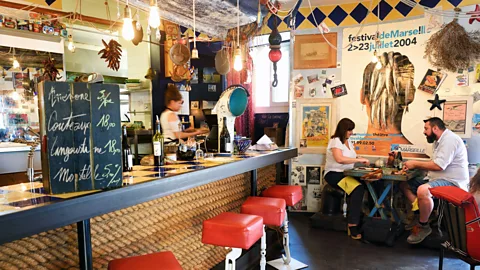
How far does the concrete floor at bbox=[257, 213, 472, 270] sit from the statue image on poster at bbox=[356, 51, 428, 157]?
1312 mm

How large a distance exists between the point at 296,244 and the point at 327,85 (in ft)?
7.76

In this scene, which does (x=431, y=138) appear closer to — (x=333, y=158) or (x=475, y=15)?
(x=333, y=158)

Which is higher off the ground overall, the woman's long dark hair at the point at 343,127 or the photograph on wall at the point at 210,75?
the photograph on wall at the point at 210,75

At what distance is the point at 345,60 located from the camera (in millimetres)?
4770

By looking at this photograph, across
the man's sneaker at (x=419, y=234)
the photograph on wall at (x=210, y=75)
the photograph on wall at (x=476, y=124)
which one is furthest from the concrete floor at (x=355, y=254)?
the photograph on wall at (x=210, y=75)

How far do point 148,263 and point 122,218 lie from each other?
499 millimetres

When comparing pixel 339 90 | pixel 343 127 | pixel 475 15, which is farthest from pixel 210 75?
pixel 475 15

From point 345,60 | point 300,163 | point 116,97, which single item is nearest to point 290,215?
point 300,163

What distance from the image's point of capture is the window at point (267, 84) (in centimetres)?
695

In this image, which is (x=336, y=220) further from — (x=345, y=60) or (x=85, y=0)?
(x=85, y=0)

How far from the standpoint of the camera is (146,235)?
214 centimetres

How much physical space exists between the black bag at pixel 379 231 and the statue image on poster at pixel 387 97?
1126 millimetres

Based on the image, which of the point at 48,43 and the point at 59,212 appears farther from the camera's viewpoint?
the point at 48,43

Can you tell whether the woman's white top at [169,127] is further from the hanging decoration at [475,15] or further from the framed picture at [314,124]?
the hanging decoration at [475,15]
